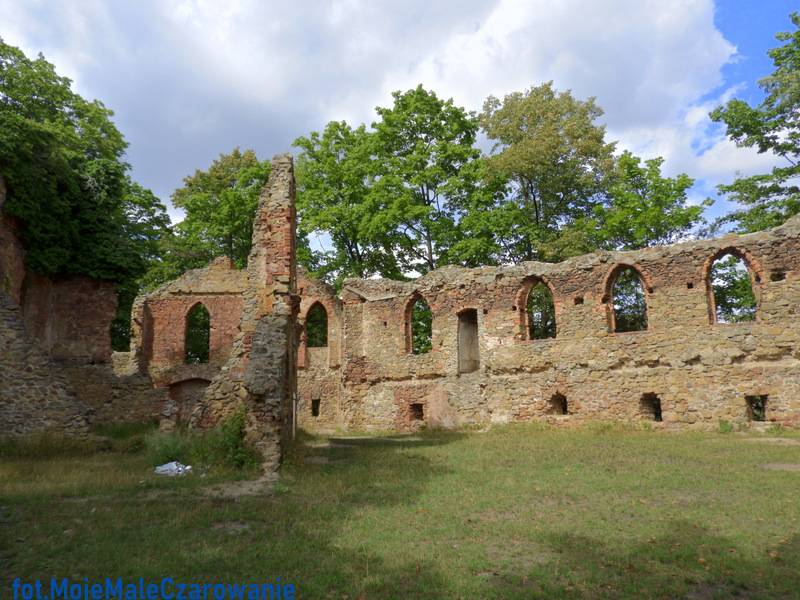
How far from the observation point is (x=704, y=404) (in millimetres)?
16062

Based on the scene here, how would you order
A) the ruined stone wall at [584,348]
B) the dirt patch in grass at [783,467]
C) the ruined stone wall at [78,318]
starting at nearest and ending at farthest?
the dirt patch in grass at [783,467] → the ruined stone wall at [584,348] → the ruined stone wall at [78,318]

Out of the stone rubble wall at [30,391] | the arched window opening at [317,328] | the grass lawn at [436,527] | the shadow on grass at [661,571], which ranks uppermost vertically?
the arched window opening at [317,328]

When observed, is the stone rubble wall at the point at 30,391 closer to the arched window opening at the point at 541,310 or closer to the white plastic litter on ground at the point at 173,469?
the white plastic litter on ground at the point at 173,469

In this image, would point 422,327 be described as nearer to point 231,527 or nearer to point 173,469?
point 173,469

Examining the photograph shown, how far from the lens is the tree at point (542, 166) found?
27000mm

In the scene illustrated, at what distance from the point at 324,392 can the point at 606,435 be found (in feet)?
44.4

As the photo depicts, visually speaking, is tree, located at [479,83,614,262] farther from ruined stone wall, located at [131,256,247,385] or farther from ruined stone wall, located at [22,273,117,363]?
ruined stone wall, located at [22,273,117,363]

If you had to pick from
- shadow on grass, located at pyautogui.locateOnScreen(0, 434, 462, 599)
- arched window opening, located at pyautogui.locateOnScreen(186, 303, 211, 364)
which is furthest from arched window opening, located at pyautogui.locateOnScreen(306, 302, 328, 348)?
shadow on grass, located at pyautogui.locateOnScreen(0, 434, 462, 599)

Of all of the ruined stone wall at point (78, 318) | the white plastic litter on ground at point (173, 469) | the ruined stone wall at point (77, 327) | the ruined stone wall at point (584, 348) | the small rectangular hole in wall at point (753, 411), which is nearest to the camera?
the white plastic litter on ground at point (173, 469)

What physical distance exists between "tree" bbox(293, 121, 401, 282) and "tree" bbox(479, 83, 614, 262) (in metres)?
5.83

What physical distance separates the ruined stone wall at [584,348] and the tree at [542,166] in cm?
666

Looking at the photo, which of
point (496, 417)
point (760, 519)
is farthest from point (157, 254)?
point (760, 519)

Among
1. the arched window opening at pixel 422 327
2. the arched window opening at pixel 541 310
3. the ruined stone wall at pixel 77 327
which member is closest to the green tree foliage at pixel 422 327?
the arched window opening at pixel 422 327

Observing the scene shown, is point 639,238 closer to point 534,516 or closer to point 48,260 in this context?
point 534,516
